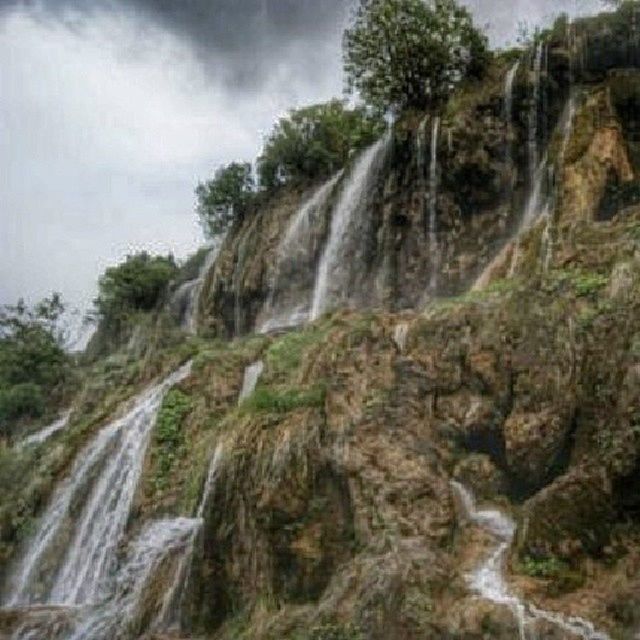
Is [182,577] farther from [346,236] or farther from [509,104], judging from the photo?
[509,104]

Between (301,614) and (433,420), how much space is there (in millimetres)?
3803

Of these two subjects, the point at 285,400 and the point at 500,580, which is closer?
the point at 500,580

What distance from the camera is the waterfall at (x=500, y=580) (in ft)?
31.6

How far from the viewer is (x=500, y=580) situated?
10.8 metres

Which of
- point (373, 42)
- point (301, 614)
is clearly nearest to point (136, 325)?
point (373, 42)

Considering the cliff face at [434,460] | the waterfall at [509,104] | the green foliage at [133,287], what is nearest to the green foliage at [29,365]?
the green foliage at [133,287]

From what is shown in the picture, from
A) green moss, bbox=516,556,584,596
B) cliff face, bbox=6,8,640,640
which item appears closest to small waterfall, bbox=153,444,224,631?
cliff face, bbox=6,8,640,640

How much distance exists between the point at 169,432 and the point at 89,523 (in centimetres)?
225

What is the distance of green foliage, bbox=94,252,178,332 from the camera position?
1483 inches

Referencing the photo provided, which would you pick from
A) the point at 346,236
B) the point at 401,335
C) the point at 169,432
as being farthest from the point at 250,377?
the point at 346,236

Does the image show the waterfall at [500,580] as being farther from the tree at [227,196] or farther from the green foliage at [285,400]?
the tree at [227,196]

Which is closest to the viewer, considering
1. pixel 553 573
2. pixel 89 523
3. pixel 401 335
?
pixel 553 573

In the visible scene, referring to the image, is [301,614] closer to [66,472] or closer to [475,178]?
[66,472]

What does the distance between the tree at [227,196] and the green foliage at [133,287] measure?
2843 mm
